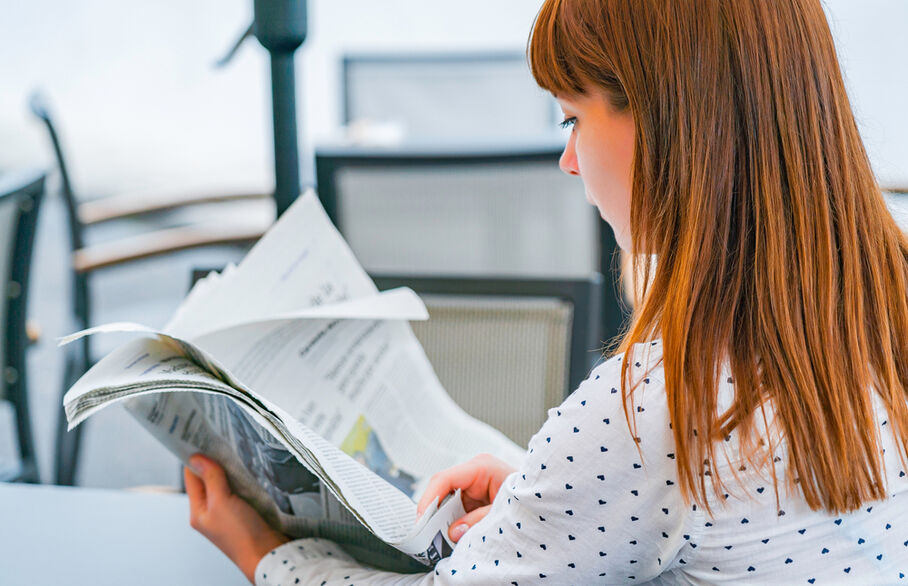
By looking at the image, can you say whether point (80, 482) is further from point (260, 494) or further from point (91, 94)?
point (91, 94)

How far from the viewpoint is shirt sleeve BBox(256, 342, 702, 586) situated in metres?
0.40

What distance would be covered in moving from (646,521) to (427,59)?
189 centimetres

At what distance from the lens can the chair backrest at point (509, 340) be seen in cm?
79

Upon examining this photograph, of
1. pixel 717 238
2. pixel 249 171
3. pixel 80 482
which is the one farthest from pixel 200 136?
pixel 717 238

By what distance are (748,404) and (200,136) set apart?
11.1ft

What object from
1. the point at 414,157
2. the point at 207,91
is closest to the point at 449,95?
the point at 414,157

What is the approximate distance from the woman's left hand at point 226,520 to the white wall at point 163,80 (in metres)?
2.84

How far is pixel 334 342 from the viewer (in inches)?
24.5

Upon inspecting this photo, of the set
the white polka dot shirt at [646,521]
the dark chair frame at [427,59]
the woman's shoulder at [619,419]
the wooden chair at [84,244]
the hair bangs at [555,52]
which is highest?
the dark chair frame at [427,59]

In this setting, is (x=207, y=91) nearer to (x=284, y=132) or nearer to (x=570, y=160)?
(x=284, y=132)

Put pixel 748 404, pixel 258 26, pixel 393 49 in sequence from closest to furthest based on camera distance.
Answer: pixel 748 404
pixel 258 26
pixel 393 49

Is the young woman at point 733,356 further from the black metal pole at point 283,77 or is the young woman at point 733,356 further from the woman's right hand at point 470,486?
the black metal pole at point 283,77

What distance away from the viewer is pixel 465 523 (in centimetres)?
52

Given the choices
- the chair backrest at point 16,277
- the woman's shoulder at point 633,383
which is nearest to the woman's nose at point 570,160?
the woman's shoulder at point 633,383
